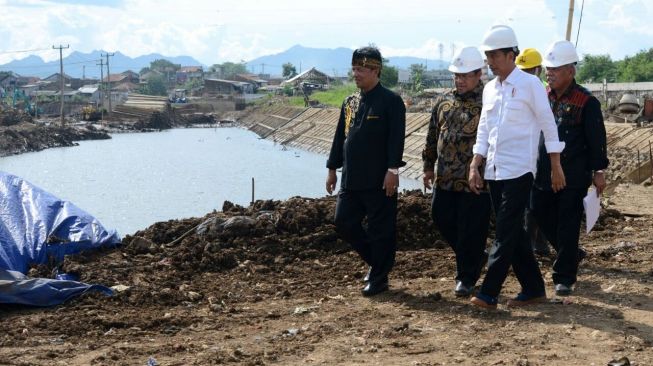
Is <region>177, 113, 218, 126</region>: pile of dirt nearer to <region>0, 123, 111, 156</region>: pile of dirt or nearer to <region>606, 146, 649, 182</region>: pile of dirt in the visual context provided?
<region>0, 123, 111, 156</region>: pile of dirt

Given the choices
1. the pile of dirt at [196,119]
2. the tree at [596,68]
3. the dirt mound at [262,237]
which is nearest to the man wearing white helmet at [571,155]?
the dirt mound at [262,237]

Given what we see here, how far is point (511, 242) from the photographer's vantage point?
5688 mm

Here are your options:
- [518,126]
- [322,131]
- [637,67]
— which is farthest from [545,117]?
[637,67]

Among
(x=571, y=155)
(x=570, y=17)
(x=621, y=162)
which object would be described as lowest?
(x=621, y=162)

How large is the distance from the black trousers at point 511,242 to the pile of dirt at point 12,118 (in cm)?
6712

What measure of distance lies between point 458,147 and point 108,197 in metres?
26.8

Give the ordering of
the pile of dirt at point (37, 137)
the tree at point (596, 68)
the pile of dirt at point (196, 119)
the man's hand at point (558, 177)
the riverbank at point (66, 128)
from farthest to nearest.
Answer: the pile of dirt at point (196, 119) < the tree at point (596, 68) < the riverbank at point (66, 128) < the pile of dirt at point (37, 137) < the man's hand at point (558, 177)

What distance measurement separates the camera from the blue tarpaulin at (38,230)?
7988mm

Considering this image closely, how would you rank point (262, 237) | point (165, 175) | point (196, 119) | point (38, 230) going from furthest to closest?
point (196, 119)
point (165, 175)
point (262, 237)
point (38, 230)

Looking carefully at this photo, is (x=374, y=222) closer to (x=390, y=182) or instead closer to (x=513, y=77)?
(x=390, y=182)

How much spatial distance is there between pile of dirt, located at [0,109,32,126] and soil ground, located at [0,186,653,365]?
2513 inches

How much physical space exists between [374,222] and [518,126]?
4.38 ft

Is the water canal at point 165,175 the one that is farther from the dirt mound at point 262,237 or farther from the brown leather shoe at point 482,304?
the brown leather shoe at point 482,304

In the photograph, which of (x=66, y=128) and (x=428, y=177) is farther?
(x=66, y=128)
